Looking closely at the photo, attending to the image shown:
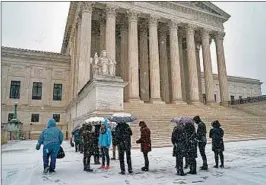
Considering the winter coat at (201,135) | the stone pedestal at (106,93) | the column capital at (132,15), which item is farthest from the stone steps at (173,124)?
the column capital at (132,15)

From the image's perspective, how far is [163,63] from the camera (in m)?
32.4

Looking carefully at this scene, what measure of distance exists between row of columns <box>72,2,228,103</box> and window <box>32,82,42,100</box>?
919 cm

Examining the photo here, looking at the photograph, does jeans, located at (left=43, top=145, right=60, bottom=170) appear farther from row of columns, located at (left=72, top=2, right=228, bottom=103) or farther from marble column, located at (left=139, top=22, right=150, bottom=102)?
marble column, located at (left=139, top=22, right=150, bottom=102)

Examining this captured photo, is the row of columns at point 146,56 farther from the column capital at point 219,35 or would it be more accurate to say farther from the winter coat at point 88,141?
the winter coat at point 88,141

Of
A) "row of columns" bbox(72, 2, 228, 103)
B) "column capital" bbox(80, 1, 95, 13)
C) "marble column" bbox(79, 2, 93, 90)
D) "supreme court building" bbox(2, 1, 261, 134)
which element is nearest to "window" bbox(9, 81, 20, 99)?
"supreme court building" bbox(2, 1, 261, 134)

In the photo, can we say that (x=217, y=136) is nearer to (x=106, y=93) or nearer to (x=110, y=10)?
(x=106, y=93)

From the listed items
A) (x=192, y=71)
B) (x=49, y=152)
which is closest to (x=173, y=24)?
(x=192, y=71)

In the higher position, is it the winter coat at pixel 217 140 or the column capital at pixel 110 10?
the column capital at pixel 110 10

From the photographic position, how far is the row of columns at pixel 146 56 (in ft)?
82.4

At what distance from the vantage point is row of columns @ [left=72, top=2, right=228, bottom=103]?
82.4 ft

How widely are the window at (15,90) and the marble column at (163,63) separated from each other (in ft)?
60.2

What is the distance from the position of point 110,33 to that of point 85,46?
303 cm

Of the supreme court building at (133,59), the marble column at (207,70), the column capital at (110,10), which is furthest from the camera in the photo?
the marble column at (207,70)

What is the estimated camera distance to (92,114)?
15.0 metres
